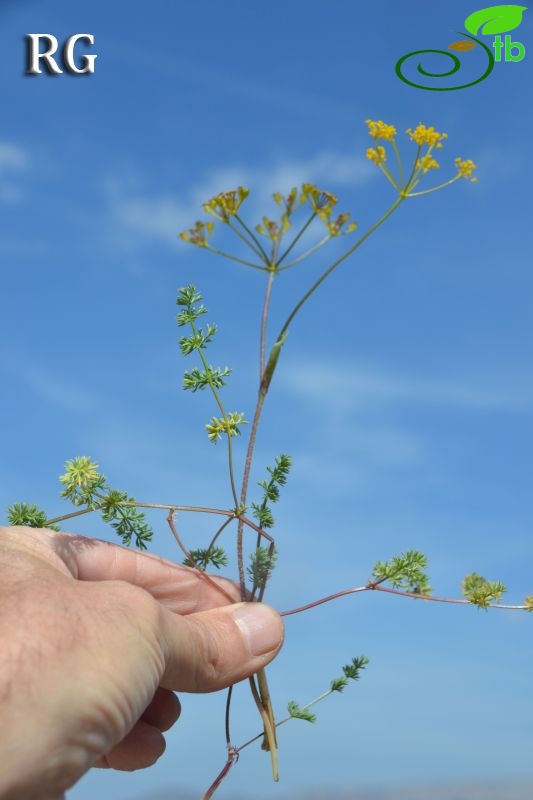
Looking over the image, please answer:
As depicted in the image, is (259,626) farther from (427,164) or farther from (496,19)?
(496,19)

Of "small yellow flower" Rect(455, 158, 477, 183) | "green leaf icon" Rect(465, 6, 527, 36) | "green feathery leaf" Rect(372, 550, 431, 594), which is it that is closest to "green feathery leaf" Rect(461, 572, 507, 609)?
"green feathery leaf" Rect(372, 550, 431, 594)

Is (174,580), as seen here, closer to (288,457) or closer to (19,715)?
(288,457)

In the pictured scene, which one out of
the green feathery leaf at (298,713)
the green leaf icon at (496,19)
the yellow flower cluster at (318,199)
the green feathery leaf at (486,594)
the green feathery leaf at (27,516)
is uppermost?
the green leaf icon at (496,19)

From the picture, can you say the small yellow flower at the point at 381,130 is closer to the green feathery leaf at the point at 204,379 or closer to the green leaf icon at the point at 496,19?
the green feathery leaf at the point at 204,379

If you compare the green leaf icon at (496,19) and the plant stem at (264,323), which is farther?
the green leaf icon at (496,19)

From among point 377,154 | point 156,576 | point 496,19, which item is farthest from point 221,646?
point 496,19

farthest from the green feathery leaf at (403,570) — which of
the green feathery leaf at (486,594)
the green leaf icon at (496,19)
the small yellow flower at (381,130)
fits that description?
the green leaf icon at (496,19)
